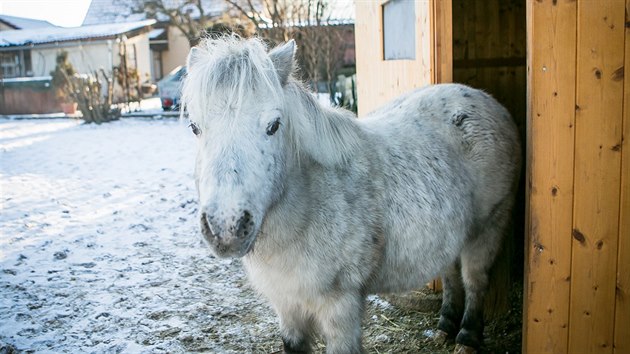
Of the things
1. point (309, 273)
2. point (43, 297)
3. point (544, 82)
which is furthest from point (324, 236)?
point (43, 297)

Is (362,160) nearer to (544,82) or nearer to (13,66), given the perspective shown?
(544,82)

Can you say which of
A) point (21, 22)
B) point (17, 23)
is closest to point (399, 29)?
point (17, 23)

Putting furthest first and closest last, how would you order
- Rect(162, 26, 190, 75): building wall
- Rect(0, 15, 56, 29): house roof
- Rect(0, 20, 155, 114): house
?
Rect(0, 15, 56, 29): house roof → Rect(162, 26, 190, 75): building wall → Rect(0, 20, 155, 114): house

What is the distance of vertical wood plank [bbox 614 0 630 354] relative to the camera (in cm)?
246

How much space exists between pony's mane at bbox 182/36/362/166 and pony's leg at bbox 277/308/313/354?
0.85 meters

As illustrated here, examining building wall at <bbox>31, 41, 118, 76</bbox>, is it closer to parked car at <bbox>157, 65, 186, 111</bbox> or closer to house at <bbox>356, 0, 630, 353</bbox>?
parked car at <bbox>157, 65, 186, 111</bbox>

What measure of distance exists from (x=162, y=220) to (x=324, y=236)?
433cm

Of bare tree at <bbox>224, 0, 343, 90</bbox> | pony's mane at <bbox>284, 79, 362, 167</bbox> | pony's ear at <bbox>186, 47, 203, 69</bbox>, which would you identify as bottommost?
pony's mane at <bbox>284, 79, 362, 167</bbox>

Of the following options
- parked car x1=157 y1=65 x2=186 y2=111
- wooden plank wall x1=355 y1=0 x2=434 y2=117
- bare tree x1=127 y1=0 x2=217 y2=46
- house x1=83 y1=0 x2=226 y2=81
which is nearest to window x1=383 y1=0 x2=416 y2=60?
wooden plank wall x1=355 y1=0 x2=434 y2=117

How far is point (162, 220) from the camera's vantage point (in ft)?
21.2

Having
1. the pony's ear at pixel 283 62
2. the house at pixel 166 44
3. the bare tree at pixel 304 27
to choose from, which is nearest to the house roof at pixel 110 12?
the house at pixel 166 44

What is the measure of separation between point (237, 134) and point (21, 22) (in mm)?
39550

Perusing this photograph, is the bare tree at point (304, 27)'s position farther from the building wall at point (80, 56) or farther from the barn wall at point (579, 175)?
the building wall at point (80, 56)

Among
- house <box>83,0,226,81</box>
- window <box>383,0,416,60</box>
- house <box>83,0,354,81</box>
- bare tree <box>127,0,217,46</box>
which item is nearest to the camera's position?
window <box>383,0,416,60</box>
